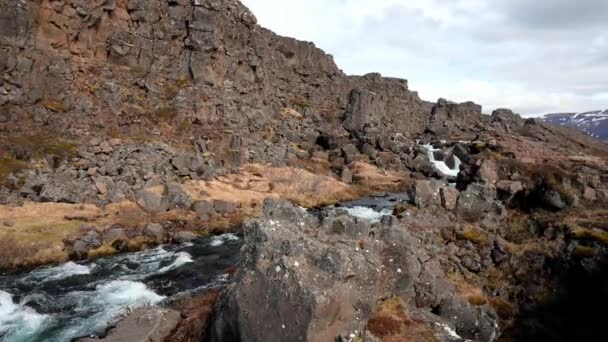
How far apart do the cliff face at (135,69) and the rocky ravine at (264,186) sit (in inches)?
11.8

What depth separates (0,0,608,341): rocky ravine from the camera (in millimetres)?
16953

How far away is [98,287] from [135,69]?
2184 inches

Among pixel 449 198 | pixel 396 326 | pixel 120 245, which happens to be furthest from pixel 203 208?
pixel 396 326

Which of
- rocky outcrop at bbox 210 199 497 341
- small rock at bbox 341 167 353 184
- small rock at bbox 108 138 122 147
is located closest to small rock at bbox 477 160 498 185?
rocky outcrop at bbox 210 199 497 341

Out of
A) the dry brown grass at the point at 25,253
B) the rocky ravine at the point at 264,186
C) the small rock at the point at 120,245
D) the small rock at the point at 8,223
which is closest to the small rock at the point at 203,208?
the rocky ravine at the point at 264,186

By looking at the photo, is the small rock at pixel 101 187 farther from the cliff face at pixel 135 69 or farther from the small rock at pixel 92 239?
the cliff face at pixel 135 69

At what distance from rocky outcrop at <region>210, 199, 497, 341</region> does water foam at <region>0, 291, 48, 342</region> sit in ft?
44.3

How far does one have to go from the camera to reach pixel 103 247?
38781mm

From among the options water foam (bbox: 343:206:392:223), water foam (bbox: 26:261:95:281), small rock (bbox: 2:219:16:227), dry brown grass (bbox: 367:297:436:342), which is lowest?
water foam (bbox: 26:261:95:281)

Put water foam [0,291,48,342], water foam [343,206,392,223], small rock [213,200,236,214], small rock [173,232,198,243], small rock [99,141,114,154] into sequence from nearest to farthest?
water foam [0,291,48,342] → small rock [173,232,198,243] → water foam [343,206,392,223] → small rock [213,200,236,214] → small rock [99,141,114,154]

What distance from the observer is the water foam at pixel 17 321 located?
22766mm

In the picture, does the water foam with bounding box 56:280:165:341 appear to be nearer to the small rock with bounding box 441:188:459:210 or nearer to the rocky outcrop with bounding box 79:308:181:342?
the rocky outcrop with bounding box 79:308:181:342

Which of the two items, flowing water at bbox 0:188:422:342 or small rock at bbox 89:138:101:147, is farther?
small rock at bbox 89:138:101:147

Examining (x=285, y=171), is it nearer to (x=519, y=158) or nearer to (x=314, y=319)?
(x=519, y=158)
